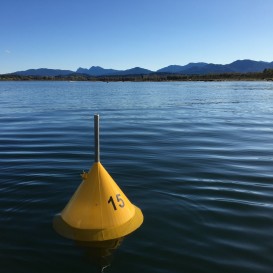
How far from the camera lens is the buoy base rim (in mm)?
5309

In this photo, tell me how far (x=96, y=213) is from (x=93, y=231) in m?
0.26

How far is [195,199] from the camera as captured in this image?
23.9 feet

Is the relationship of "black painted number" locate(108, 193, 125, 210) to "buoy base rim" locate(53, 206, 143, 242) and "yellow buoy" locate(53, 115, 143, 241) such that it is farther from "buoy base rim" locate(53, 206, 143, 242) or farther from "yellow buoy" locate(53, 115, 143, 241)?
"buoy base rim" locate(53, 206, 143, 242)

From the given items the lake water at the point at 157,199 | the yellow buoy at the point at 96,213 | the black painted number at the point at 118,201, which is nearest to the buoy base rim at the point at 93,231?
the yellow buoy at the point at 96,213

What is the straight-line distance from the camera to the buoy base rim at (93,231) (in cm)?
531

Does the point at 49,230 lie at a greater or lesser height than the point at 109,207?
lesser

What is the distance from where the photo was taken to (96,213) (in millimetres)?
5469

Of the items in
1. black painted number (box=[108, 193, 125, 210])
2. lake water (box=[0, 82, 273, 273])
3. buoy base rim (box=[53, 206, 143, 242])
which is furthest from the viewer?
black painted number (box=[108, 193, 125, 210])

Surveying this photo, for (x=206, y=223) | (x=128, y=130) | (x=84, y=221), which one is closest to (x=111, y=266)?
(x=84, y=221)

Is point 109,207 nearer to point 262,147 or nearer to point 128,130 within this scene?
point 262,147

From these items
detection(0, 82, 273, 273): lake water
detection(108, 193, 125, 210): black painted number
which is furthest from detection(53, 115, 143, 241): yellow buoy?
detection(0, 82, 273, 273): lake water

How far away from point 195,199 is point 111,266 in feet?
9.83

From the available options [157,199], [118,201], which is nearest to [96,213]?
[118,201]

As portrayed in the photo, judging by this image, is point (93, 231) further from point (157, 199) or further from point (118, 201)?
point (157, 199)
